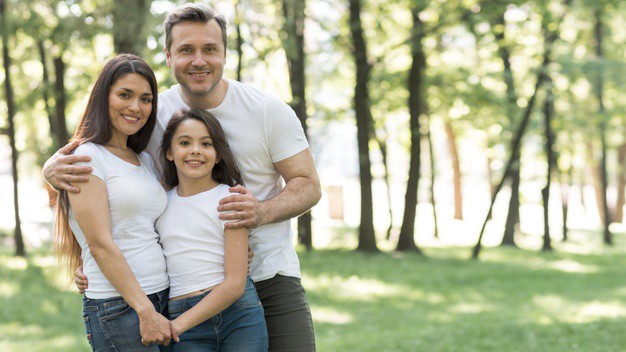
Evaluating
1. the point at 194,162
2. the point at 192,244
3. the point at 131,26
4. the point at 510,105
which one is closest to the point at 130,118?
the point at 194,162

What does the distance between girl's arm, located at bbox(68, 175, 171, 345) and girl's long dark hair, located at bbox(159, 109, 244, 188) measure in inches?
18.3

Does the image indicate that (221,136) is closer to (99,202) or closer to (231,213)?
(231,213)

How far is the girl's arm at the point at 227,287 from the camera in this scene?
350 centimetres

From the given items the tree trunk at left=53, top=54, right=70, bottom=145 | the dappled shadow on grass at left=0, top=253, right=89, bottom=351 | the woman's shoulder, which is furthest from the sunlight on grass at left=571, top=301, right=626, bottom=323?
the tree trunk at left=53, top=54, right=70, bottom=145

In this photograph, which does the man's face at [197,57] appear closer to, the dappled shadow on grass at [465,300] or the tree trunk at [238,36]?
the dappled shadow on grass at [465,300]

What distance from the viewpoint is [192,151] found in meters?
3.68

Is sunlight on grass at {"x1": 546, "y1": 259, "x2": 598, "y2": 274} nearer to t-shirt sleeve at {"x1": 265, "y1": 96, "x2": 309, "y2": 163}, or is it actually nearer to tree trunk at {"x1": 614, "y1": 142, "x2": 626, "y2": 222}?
tree trunk at {"x1": 614, "y1": 142, "x2": 626, "y2": 222}

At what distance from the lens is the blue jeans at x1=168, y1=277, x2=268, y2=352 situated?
3570mm

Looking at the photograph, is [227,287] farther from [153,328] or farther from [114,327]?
[114,327]

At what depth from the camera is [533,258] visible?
22.6m

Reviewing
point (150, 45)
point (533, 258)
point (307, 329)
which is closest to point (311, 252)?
point (533, 258)

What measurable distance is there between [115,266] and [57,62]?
1684 cm

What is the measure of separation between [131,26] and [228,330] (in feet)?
29.4

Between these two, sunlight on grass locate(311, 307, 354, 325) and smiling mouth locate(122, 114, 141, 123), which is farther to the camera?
sunlight on grass locate(311, 307, 354, 325)
